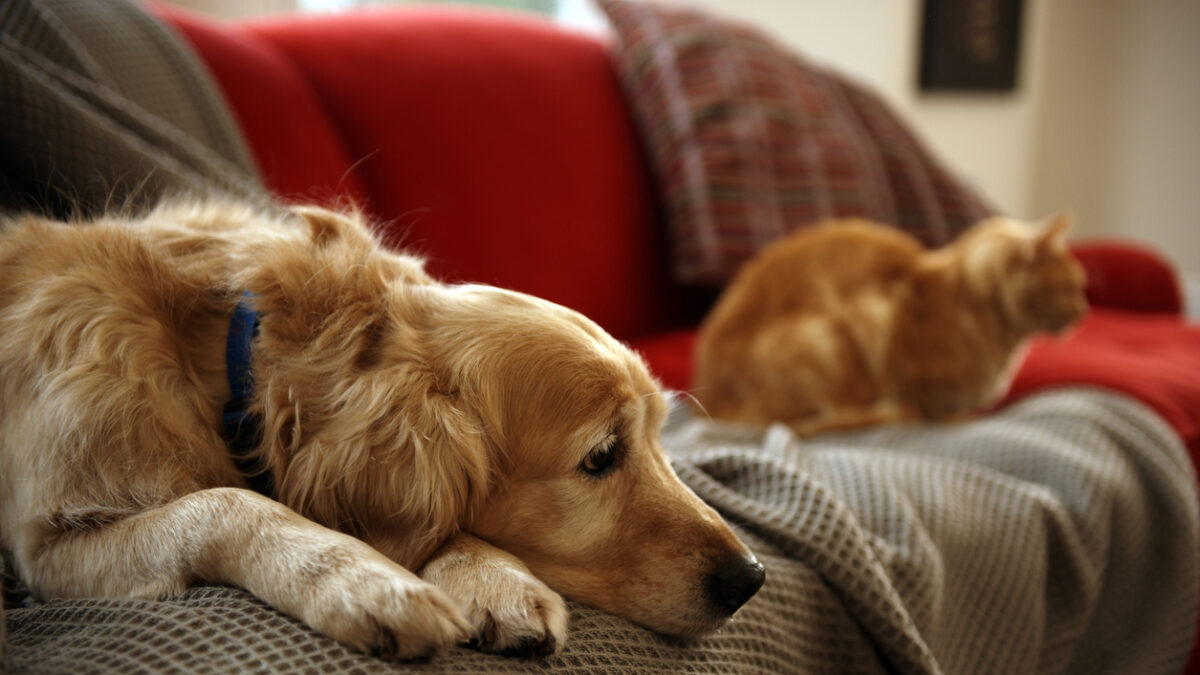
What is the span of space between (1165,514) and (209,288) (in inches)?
67.4

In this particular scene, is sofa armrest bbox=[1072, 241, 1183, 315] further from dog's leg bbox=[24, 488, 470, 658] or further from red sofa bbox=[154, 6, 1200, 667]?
dog's leg bbox=[24, 488, 470, 658]

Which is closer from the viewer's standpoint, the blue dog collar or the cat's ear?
the blue dog collar

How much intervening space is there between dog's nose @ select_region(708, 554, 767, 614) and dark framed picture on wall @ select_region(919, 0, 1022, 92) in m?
4.64

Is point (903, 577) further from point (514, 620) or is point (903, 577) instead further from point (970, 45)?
point (970, 45)

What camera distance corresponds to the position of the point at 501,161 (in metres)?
2.48

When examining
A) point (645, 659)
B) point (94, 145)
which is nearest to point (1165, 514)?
point (645, 659)

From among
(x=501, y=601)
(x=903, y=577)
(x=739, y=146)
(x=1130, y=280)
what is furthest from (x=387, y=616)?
(x=1130, y=280)

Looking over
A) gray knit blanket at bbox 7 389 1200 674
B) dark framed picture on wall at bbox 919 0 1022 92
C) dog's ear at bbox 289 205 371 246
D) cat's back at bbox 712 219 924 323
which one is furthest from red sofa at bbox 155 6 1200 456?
dark framed picture on wall at bbox 919 0 1022 92

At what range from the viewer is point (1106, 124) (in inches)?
221

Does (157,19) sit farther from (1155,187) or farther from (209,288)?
(1155,187)

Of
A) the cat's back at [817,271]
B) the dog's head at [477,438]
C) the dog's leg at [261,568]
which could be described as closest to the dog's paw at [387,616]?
the dog's leg at [261,568]

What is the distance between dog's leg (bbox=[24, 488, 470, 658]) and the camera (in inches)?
28.7

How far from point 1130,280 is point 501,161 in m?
2.27

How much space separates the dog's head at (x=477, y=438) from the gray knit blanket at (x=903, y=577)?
8 cm
